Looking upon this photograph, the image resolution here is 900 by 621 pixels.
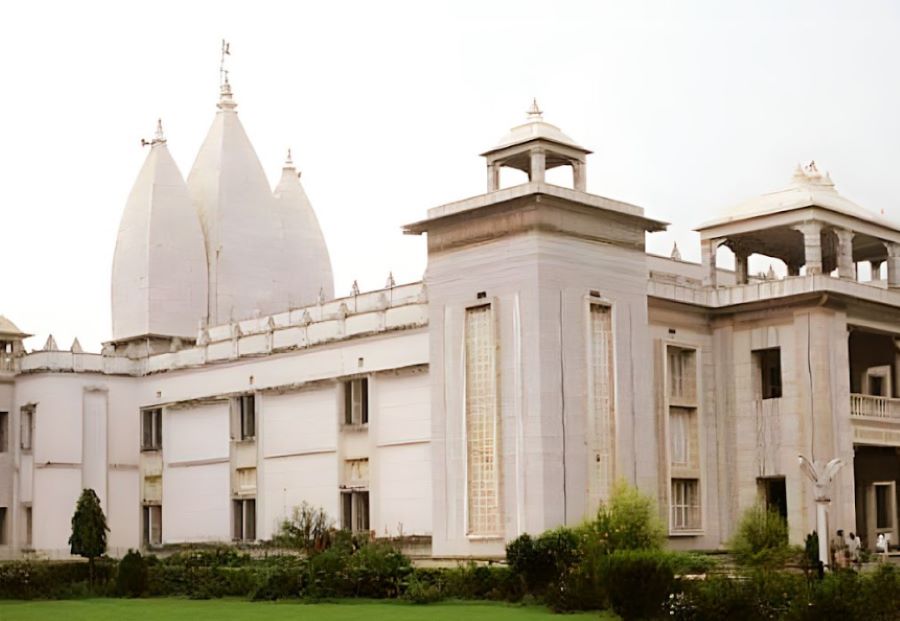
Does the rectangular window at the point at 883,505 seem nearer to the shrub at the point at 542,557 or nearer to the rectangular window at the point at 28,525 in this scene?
the shrub at the point at 542,557

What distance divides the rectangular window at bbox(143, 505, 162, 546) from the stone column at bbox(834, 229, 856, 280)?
21.6m

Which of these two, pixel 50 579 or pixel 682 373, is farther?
pixel 682 373

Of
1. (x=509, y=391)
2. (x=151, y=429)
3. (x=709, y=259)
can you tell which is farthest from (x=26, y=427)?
(x=709, y=259)

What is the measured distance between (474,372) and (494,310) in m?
1.55

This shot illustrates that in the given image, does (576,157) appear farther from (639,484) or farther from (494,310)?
(639,484)

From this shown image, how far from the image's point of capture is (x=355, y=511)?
36.2 m

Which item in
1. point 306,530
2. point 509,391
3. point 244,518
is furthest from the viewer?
point 244,518

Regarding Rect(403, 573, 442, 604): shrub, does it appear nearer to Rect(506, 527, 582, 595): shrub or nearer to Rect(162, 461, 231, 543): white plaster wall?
Rect(506, 527, 582, 595): shrub

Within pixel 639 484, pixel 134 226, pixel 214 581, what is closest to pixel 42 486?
pixel 134 226

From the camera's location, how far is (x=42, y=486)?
41.5m

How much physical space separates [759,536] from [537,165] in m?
9.55

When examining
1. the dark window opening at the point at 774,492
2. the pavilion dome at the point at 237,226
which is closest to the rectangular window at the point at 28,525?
the pavilion dome at the point at 237,226

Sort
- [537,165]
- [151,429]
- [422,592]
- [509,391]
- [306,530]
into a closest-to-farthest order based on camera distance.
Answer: [422,592] → [509,391] → [537,165] → [306,530] → [151,429]

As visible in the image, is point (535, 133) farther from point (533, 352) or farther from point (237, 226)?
point (237, 226)
